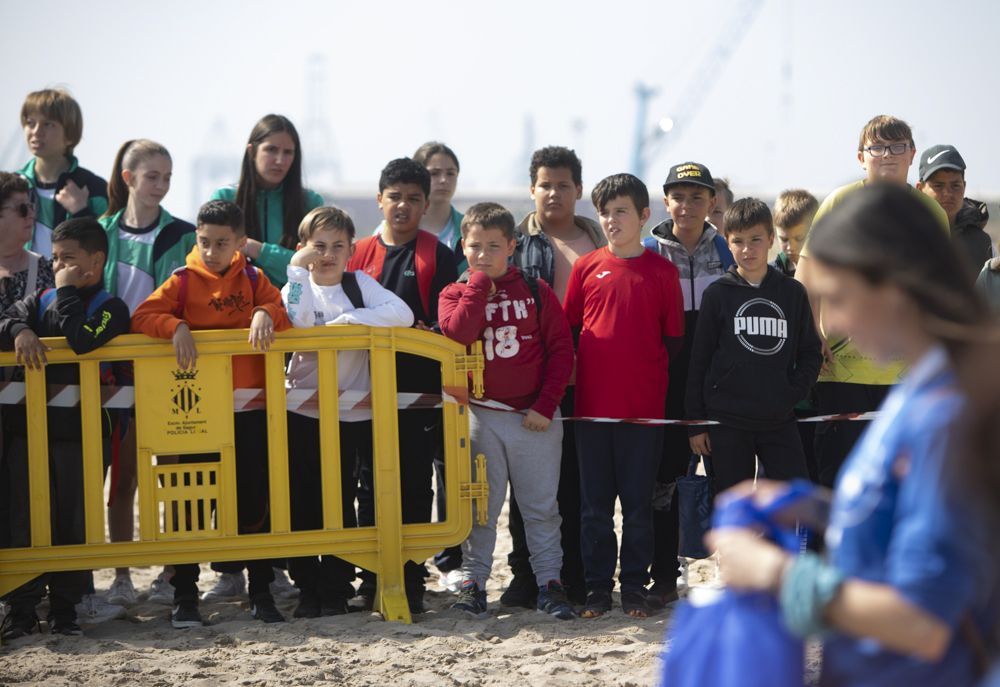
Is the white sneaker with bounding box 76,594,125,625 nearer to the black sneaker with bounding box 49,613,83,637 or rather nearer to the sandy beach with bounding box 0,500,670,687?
the sandy beach with bounding box 0,500,670,687

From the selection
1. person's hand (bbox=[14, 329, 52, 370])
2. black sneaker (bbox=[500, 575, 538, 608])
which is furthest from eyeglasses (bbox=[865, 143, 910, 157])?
person's hand (bbox=[14, 329, 52, 370])

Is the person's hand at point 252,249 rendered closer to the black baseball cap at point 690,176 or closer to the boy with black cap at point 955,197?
the black baseball cap at point 690,176

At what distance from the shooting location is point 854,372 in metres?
6.51

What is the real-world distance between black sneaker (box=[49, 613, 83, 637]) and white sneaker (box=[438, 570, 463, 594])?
208 cm

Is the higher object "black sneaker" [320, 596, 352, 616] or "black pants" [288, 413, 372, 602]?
"black pants" [288, 413, 372, 602]

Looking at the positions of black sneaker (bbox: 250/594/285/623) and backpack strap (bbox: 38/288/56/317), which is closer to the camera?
backpack strap (bbox: 38/288/56/317)

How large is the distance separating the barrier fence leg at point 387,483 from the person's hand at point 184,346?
0.93 metres

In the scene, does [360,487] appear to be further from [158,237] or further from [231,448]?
[158,237]

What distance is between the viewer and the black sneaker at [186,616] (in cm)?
615

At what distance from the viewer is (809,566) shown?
83.1 inches

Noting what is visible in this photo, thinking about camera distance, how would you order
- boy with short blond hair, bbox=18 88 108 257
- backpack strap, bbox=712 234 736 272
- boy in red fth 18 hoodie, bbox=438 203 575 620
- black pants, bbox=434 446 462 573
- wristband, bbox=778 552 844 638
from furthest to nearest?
black pants, bbox=434 446 462 573 → boy with short blond hair, bbox=18 88 108 257 → backpack strap, bbox=712 234 736 272 → boy in red fth 18 hoodie, bbox=438 203 575 620 → wristband, bbox=778 552 844 638

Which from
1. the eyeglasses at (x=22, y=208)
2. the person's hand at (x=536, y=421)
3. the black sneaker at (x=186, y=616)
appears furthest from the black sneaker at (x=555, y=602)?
the eyeglasses at (x=22, y=208)

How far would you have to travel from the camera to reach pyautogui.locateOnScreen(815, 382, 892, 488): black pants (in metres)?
6.52

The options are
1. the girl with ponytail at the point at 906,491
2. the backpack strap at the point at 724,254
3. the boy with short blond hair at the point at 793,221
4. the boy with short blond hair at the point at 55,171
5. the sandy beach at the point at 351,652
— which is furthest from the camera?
the boy with short blond hair at the point at 55,171
